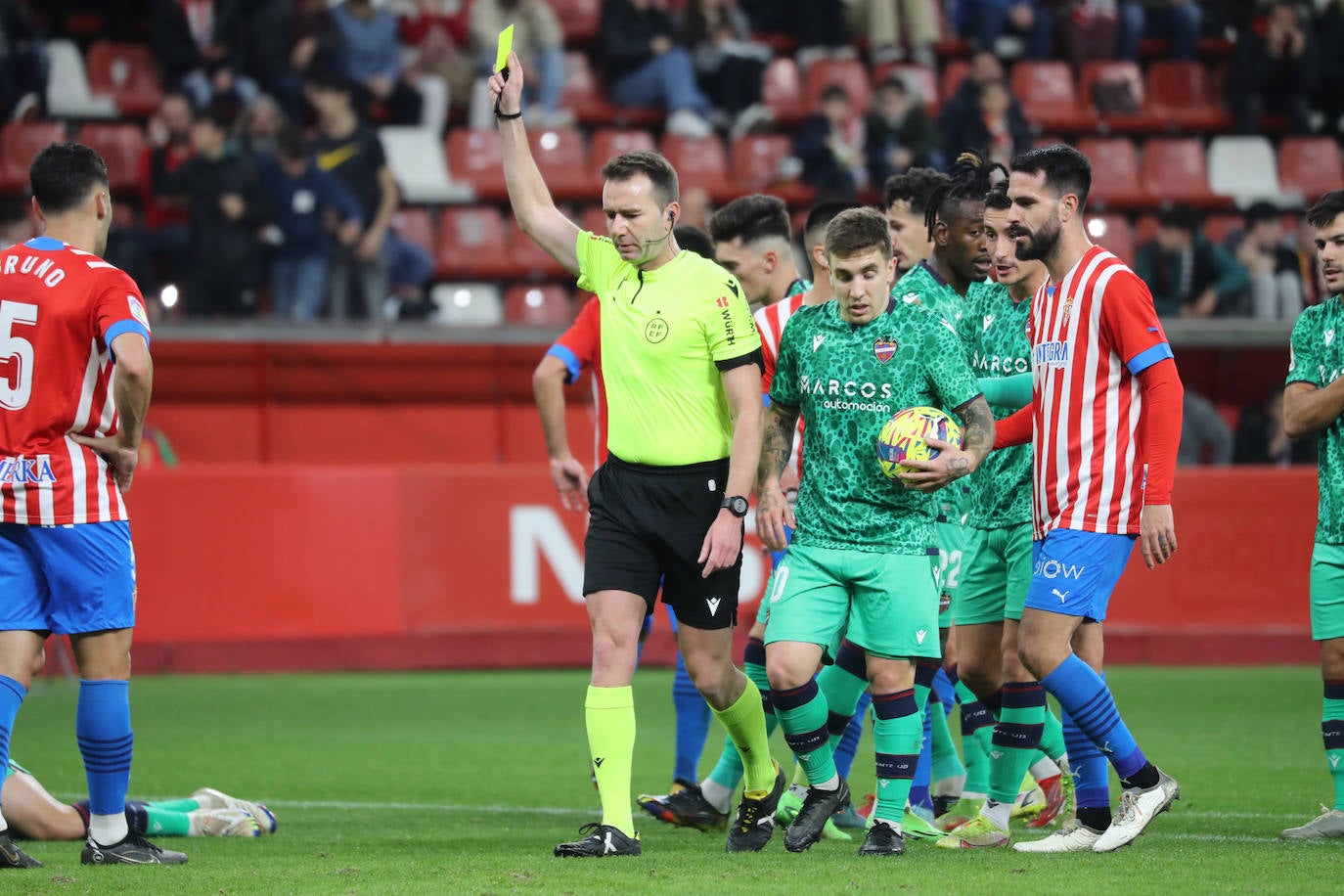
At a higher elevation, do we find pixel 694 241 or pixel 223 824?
pixel 694 241

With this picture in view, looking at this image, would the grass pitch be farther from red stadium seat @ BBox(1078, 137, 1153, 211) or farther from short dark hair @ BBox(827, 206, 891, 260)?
red stadium seat @ BBox(1078, 137, 1153, 211)

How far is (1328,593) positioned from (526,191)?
3608mm

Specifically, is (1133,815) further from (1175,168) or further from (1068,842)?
(1175,168)

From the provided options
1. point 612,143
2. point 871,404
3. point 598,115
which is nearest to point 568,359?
point 871,404

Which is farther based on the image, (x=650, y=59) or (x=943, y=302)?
(x=650, y=59)

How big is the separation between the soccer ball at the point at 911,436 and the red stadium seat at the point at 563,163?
1217 cm

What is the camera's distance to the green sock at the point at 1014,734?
673cm

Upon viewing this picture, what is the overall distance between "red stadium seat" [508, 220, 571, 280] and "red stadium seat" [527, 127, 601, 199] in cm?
71

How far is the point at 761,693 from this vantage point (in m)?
7.67

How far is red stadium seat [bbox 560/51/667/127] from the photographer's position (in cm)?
1922

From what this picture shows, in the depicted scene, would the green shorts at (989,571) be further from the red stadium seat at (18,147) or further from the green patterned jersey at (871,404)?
the red stadium seat at (18,147)

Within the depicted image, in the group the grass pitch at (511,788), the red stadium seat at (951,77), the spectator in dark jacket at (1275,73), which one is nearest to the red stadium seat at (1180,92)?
the spectator in dark jacket at (1275,73)

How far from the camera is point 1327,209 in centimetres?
705

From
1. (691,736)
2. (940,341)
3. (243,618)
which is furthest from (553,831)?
(243,618)
